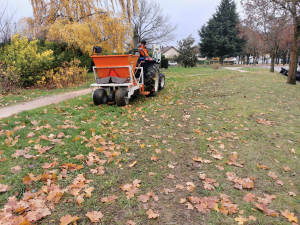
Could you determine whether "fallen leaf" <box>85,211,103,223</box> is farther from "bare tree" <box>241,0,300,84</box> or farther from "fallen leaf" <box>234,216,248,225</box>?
"bare tree" <box>241,0,300,84</box>

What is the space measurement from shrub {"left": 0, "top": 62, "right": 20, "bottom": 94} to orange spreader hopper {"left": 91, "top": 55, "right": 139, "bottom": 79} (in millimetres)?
5065

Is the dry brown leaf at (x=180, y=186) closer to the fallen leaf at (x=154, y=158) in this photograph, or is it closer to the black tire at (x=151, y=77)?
the fallen leaf at (x=154, y=158)

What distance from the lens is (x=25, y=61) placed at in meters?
9.83

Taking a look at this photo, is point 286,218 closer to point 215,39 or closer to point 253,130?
point 253,130

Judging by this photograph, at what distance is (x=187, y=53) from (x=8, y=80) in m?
A: 28.1

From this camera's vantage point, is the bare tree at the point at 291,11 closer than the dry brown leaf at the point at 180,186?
No

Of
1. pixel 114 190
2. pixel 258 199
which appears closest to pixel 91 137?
pixel 114 190

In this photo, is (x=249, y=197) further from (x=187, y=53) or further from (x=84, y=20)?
(x=187, y=53)

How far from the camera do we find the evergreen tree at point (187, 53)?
3241cm

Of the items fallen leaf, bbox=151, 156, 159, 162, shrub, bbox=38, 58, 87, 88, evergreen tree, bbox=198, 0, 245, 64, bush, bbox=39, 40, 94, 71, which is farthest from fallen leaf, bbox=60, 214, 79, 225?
evergreen tree, bbox=198, 0, 245, 64

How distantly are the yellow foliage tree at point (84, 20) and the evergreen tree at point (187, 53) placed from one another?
1975cm

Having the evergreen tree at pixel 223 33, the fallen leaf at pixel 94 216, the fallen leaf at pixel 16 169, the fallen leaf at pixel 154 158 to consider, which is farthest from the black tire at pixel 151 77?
the evergreen tree at pixel 223 33

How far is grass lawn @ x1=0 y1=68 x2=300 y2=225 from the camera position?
2494 millimetres

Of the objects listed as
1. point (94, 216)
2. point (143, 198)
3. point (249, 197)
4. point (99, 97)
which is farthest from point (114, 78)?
point (249, 197)
